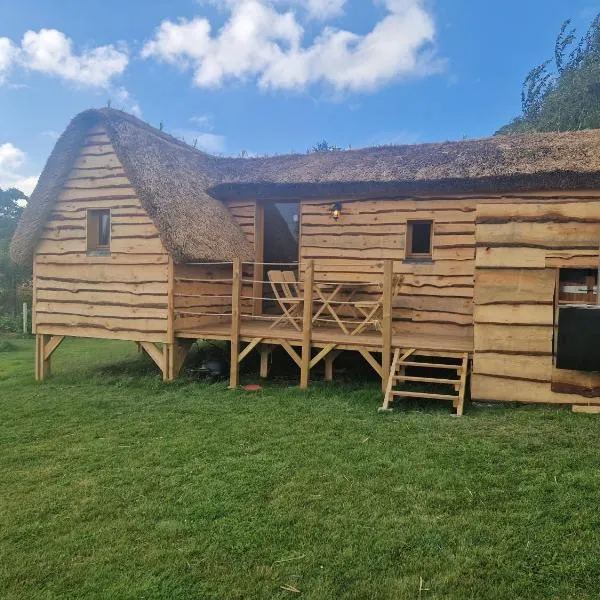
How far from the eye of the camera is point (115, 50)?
691 inches

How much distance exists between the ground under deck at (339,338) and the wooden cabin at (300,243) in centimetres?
3

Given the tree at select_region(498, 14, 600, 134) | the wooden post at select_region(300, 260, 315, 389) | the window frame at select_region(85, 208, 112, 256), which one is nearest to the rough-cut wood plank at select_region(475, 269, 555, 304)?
the wooden post at select_region(300, 260, 315, 389)

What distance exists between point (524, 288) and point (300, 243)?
4569 millimetres

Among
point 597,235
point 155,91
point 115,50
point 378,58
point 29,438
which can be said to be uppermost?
point 378,58

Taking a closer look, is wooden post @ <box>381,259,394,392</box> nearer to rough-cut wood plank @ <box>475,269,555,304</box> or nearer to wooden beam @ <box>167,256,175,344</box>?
rough-cut wood plank @ <box>475,269,555,304</box>

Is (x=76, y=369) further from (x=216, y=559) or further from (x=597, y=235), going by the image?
(x=597, y=235)

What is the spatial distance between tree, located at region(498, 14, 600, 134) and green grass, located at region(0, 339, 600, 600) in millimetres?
15335

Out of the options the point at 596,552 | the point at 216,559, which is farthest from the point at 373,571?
the point at 596,552

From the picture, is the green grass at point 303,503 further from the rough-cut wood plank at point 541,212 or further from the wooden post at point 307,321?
the rough-cut wood plank at point 541,212

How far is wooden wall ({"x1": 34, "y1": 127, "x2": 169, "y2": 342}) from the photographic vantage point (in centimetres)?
893

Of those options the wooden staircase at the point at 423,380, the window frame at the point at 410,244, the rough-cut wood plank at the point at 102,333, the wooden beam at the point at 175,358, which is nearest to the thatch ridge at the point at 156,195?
the rough-cut wood plank at the point at 102,333

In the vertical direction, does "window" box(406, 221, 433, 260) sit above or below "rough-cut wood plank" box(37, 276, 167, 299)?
above

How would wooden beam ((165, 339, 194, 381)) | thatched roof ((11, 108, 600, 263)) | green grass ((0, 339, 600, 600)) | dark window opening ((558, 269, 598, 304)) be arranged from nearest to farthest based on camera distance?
1. green grass ((0, 339, 600, 600))
2. dark window opening ((558, 269, 598, 304))
3. thatched roof ((11, 108, 600, 263))
4. wooden beam ((165, 339, 194, 381))

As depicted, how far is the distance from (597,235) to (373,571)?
17.2ft
